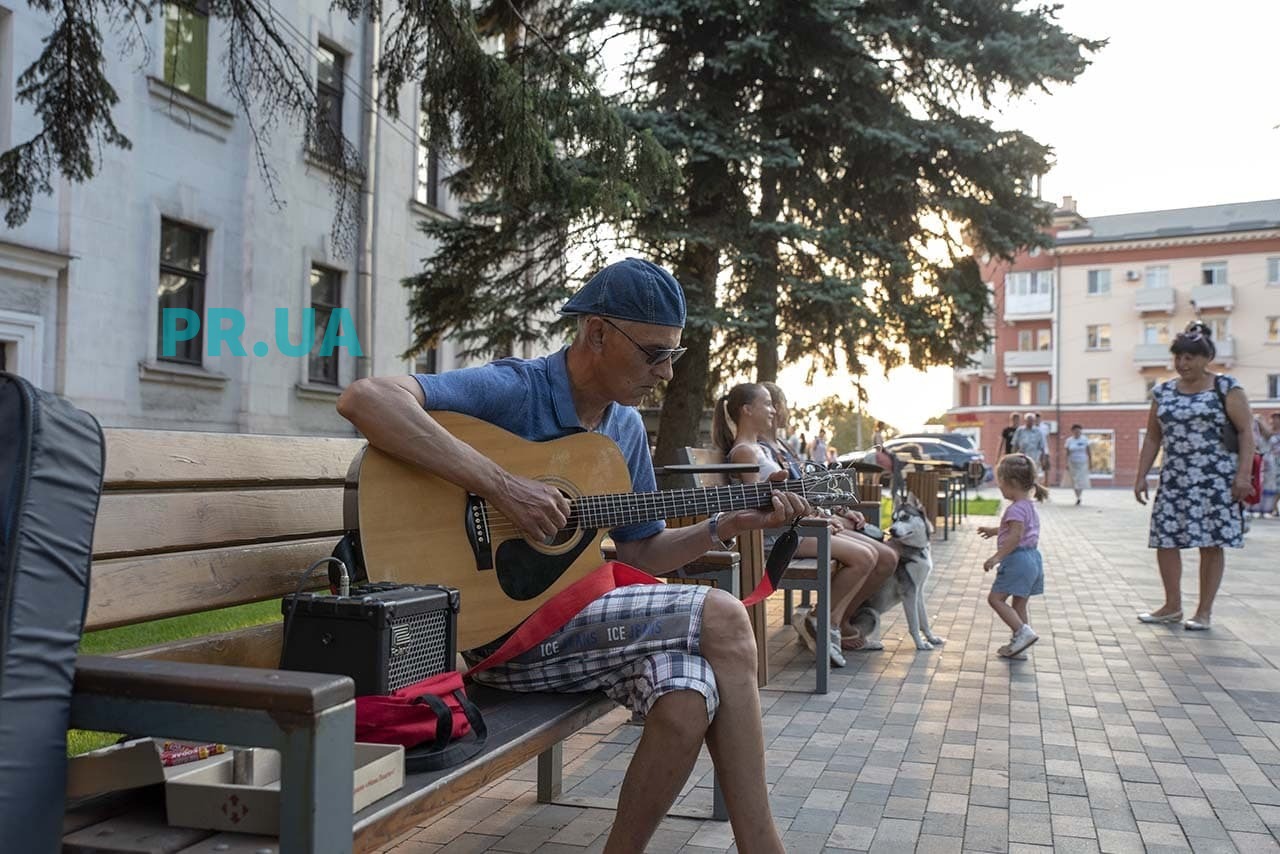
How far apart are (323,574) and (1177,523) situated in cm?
635

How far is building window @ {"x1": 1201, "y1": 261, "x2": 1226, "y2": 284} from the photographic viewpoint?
59.6 m

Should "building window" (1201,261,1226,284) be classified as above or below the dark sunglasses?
above

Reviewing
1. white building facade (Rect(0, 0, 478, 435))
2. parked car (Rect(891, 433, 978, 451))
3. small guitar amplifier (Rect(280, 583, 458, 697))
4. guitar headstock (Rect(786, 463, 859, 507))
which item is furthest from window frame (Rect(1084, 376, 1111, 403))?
small guitar amplifier (Rect(280, 583, 458, 697))

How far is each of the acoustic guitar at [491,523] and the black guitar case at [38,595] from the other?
88cm

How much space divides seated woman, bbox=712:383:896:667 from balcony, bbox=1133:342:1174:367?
60.2 meters

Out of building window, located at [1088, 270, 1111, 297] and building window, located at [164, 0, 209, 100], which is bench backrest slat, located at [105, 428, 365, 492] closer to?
building window, located at [164, 0, 209, 100]

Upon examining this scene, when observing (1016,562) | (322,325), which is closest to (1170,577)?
(1016,562)

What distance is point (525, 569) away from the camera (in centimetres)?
266

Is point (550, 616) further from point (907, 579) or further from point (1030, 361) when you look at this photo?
point (1030, 361)

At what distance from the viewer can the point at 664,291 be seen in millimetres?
2824

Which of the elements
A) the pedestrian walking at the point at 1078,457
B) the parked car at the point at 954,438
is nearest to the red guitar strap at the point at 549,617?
the pedestrian walking at the point at 1078,457

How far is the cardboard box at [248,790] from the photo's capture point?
1534 millimetres

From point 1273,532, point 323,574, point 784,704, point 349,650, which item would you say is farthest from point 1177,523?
point 1273,532

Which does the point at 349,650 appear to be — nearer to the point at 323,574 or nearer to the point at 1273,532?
the point at 323,574
